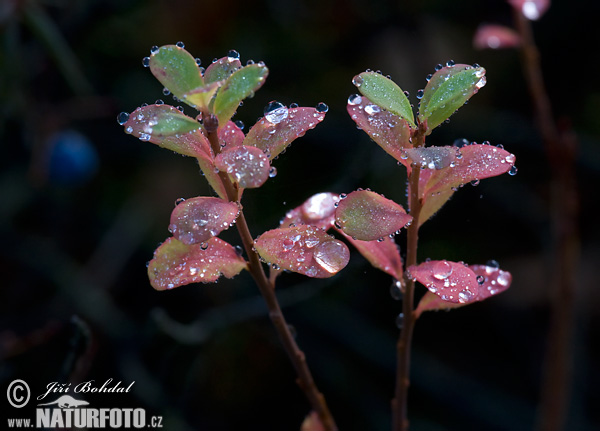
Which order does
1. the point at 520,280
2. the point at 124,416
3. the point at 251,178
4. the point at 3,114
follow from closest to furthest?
1. the point at 251,178
2. the point at 124,416
3. the point at 3,114
4. the point at 520,280

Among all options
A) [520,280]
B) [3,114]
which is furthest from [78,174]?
[520,280]

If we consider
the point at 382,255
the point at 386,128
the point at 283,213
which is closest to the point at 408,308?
the point at 382,255

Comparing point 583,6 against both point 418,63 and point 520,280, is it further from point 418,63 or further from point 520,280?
point 520,280

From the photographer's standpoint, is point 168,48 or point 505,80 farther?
point 505,80

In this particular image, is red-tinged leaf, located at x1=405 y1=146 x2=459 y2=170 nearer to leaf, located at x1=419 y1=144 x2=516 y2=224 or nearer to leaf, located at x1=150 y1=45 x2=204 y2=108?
leaf, located at x1=419 y1=144 x2=516 y2=224

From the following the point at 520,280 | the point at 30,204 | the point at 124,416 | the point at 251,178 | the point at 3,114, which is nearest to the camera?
the point at 251,178

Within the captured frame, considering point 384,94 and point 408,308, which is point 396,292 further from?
point 384,94

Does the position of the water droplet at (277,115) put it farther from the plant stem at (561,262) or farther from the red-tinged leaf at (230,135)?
the plant stem at (561,262)
